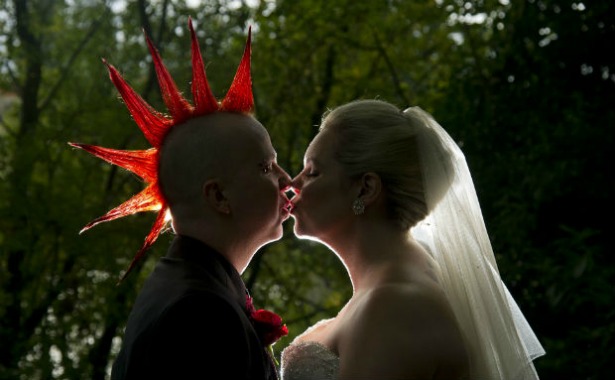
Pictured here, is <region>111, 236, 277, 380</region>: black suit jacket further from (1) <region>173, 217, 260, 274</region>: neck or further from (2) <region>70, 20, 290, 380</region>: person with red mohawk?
(1) <region>173, 217, 260, 274</region>: neck

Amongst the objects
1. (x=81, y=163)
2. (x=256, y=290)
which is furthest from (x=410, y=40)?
(x=81, y=163)

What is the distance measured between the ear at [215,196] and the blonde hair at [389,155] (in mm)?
586

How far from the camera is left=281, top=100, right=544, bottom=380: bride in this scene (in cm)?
297

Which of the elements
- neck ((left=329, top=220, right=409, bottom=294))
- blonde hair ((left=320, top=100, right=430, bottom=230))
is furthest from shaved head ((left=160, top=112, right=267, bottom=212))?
neck ((left=329, top=220, right=409, bottom=294))

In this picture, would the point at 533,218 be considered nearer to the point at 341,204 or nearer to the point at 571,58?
the point at 571,58

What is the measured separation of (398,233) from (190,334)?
110cm

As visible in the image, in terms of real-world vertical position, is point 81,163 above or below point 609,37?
below

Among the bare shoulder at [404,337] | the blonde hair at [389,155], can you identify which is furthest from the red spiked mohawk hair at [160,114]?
the bare shoulder at [404,337]

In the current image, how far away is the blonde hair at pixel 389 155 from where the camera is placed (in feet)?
10.3

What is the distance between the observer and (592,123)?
5.57 m

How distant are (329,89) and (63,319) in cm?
291

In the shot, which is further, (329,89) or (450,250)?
(329,89)

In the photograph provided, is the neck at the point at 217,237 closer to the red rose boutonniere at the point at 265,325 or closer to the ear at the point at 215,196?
the ear at the point at 215,196

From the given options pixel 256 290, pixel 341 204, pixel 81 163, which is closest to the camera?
pixel 341 204
